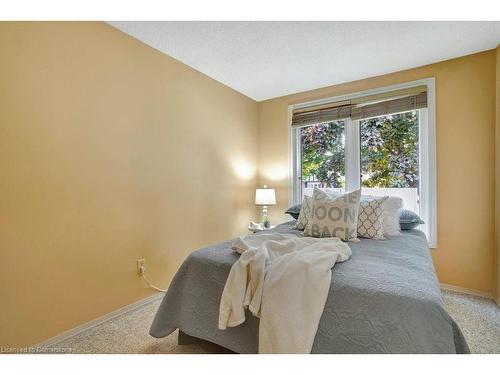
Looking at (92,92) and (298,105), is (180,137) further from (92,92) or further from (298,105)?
(298,105)

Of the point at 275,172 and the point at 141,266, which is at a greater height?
the point at 275,172

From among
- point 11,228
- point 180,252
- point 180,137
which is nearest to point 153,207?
point 180,252

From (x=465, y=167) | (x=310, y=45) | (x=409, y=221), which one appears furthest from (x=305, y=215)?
(x=465, y=167)

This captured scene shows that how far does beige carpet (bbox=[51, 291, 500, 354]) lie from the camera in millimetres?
1646

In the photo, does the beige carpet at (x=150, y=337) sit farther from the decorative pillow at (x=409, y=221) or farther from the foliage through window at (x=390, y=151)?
the foliage through window at (x=390, y=151)

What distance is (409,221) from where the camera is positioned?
2.35 meters

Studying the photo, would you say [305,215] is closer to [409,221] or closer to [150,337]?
[409,221]

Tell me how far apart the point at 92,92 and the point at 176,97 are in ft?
2.74

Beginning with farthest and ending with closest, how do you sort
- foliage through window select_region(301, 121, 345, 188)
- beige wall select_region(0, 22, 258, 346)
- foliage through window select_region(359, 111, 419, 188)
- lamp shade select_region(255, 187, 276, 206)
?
lamp shade select_region(255, 187, 276, 206)
foliage through window select_region(301, 121, 345, 188)
foliage through window select_region(359, 111, 419, 188)
beige wall select_region(0, 22, 258, 346)

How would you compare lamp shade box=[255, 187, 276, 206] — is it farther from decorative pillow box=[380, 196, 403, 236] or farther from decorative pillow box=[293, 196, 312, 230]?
decorative pillow box=[380, 196, 403, 236]

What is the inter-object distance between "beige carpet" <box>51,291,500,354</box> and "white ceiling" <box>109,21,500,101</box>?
2.34 metres

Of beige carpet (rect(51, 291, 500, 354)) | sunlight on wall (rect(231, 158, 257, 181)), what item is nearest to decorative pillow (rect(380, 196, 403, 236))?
beige carpet (rect(51, 291, 500, 354))

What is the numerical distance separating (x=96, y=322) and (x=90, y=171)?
1.15 meters

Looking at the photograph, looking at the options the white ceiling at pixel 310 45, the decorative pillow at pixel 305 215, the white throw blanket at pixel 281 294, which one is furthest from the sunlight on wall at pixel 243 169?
the white throw blanket at pixel 281 294
